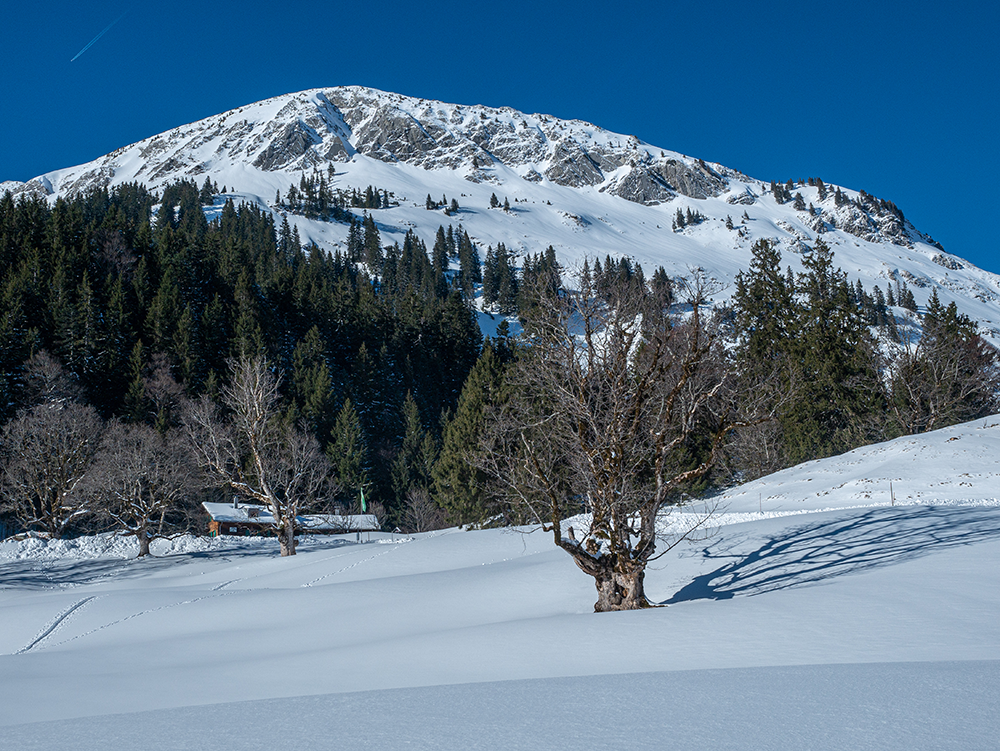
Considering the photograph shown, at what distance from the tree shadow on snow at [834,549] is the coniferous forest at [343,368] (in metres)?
2.60

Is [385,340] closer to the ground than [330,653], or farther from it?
farther from it

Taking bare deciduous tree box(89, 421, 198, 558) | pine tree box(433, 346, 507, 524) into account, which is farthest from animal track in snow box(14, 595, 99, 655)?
pine tree box(433, 346, 507, 524)

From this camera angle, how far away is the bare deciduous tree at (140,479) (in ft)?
98.0

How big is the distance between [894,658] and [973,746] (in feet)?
10.9

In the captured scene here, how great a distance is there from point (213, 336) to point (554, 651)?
6051 centimetres

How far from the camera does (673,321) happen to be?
12641 millimetres

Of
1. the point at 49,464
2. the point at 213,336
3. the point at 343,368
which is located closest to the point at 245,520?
the point at 49,464

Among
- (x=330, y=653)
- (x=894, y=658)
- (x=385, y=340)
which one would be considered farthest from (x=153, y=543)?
(x=385, y=340)

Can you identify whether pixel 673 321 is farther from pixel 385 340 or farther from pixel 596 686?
pixel 385 340

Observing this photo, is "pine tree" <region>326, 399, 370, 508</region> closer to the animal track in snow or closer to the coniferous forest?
the coniferous forest

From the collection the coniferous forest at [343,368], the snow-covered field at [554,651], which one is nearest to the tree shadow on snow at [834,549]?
the snow-covered field at [554,651]

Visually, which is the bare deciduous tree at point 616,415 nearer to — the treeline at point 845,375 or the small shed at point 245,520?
the treeline at point 845,375

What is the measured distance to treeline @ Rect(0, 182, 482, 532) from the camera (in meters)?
49.8

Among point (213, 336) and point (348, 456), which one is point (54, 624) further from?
point (213, 336)
